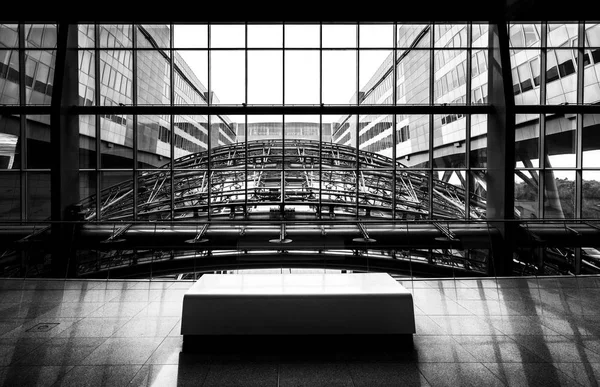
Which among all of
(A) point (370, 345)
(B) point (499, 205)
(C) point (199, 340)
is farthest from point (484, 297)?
(B) point (499, 205)

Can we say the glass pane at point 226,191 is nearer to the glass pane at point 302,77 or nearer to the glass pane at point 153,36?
the glass pane at point 302,77

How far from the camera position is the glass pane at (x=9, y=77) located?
15.2m

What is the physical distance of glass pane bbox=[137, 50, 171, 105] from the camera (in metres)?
15.3

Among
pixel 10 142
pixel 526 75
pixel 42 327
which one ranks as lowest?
pixel 42 327

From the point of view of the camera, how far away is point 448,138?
1536 centimetres

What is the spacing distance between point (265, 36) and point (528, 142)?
455 inches

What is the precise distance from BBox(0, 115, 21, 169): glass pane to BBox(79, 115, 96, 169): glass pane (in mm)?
2445

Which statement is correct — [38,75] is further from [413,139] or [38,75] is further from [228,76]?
[413,139]

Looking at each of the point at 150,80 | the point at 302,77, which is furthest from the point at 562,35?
the point at 150,80

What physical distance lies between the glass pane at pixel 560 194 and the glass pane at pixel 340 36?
31.6ft

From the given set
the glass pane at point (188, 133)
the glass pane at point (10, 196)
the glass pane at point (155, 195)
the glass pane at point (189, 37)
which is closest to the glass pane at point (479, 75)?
the glass pane at point (189, 37)

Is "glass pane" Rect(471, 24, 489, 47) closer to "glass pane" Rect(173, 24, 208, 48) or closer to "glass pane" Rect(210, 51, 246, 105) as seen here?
"glass pane" Rect(210, 51, 246, 105)

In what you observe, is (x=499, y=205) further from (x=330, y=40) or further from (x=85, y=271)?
(x=85, y=271)

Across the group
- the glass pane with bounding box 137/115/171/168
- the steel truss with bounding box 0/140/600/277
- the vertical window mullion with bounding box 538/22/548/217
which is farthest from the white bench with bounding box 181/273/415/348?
the vertical window mullion with bounding box 538/22/548/217
